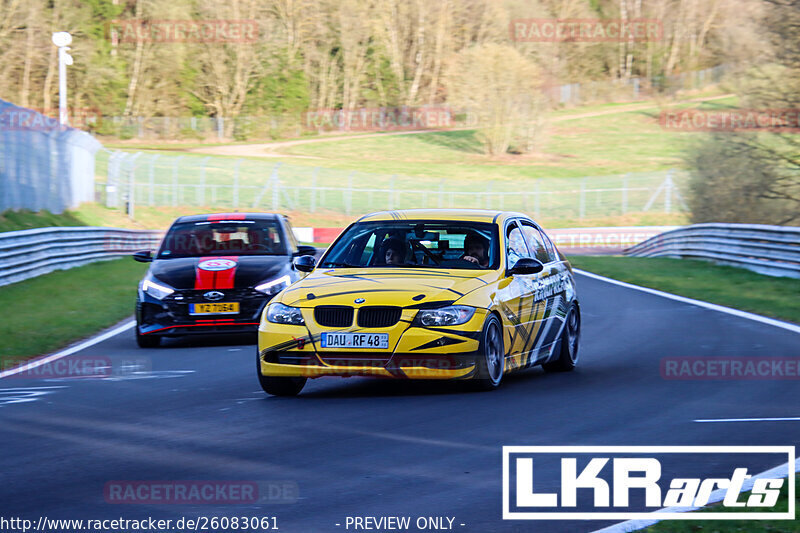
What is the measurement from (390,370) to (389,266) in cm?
134

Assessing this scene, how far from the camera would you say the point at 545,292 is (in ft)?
34.6

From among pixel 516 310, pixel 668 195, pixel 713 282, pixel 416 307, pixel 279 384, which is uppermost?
pixel 416 307

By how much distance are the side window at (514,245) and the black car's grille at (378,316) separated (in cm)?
156

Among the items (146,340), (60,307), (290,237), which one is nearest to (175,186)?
(60,307)

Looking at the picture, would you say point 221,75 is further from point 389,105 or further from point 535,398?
point 535,398

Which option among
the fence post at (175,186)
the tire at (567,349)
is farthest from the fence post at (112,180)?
the tire at (567,349)

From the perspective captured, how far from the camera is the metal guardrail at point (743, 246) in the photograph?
22328 mm

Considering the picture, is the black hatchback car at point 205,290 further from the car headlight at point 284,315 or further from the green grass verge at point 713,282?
the green grass verge at point 713,282

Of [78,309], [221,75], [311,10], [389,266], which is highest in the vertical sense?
[311,10]

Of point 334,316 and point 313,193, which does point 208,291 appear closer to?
point 334,316

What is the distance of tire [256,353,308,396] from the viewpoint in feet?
30.1

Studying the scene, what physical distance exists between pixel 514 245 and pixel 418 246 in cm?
92

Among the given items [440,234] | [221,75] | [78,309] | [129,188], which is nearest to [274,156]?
[221,75]

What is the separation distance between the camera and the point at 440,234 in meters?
10.1
